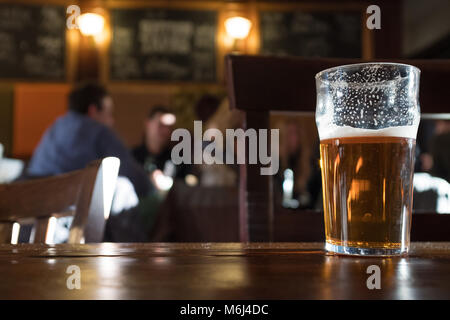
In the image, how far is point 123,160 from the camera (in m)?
2.57

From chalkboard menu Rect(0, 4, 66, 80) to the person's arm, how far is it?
7.47 feet

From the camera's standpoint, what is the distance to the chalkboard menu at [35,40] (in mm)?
4465

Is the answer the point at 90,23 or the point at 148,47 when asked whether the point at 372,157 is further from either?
the point at 148,47

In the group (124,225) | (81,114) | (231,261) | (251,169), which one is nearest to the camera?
(231,261)

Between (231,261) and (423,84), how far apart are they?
0.61 meters

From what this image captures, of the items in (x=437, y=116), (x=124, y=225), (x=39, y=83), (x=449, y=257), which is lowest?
(x=124, y=225)

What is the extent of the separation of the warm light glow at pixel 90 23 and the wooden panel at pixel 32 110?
0.64 meters

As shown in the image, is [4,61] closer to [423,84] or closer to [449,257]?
[423,84]

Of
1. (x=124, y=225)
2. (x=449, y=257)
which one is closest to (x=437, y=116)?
(x=449, y=257)

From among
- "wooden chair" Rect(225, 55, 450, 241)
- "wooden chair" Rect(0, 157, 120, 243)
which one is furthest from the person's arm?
"wooden chair" Rect(225, 55, 450, 241)

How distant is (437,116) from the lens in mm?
883

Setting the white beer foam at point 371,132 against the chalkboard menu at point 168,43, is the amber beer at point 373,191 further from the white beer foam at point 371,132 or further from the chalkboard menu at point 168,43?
the chalkboard menu at point 168,43

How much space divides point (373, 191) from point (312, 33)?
4.48 metres
